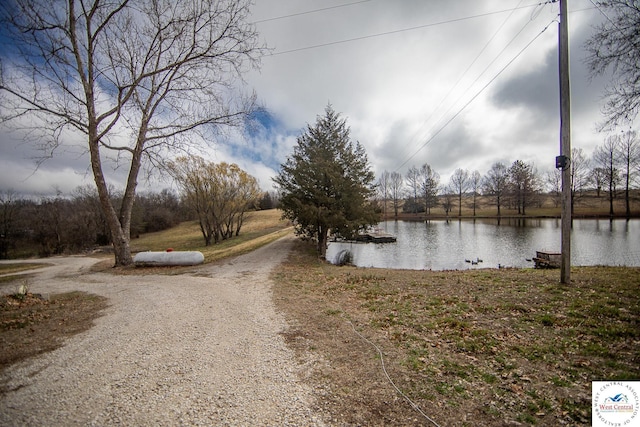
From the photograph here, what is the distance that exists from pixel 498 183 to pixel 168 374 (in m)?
75.0

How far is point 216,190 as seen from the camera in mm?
28328

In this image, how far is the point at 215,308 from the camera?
21.5 ft

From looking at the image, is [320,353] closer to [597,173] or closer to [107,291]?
[107,291]

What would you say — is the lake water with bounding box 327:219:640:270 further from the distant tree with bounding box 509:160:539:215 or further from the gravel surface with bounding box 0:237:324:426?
the distant tree with bounding box 509:160:539:215

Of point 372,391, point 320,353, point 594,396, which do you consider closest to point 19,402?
point 320,353

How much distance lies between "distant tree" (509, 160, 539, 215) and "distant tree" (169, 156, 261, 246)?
58.9 metres

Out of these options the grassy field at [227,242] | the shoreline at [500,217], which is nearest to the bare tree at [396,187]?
the shoreline at [500,217]

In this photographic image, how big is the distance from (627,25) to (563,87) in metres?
2.74

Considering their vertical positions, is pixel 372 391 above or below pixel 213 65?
below

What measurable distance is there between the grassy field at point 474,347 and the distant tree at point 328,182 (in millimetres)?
7838

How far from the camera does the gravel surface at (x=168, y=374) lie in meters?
2.90

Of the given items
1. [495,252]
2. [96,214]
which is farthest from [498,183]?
[96,214]

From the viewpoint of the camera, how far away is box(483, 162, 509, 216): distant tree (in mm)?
59537

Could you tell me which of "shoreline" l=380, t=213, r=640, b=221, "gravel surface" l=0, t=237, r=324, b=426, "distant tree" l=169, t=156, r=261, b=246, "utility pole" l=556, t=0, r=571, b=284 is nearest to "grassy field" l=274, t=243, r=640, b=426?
"gravel surface" l=0, t=237, r=324, b=426
